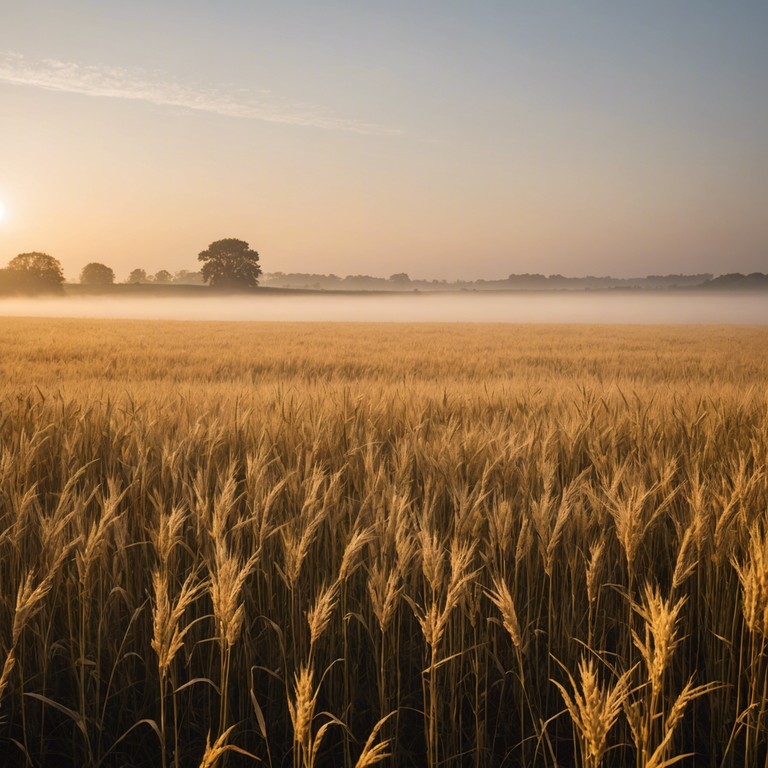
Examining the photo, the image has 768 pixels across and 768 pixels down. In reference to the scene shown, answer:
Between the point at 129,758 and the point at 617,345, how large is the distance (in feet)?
50.1

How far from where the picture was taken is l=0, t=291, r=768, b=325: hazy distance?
153 feet

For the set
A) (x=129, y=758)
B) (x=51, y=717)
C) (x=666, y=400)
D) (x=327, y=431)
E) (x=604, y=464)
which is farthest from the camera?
(x=666, y=400)

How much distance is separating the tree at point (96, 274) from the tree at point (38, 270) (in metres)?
19.6

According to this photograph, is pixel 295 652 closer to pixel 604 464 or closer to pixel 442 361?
pixel 604 464

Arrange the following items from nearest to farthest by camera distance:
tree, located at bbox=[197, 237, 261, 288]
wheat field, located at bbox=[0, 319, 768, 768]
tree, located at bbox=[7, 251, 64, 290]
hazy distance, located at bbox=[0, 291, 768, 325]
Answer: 1. wheat field, located at bbox=[0, 319, 768, 768]
2. hazy distance, located at bbox=[0, 291, 768, 325]
3. tree, located at bbox=[7, 251, 64, 290]
4. tree, located at bbox=[197, 237, 261, 288]

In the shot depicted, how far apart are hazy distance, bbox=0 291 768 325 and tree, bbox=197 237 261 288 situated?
227 inches

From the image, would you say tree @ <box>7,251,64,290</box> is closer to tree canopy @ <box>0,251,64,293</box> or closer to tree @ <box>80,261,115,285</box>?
tree canopy @ <box>0,251,64,293</box>

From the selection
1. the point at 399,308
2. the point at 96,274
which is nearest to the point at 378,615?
the point at 399,308

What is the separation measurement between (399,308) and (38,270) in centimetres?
3920

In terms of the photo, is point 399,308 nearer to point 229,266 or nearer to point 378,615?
point 229,266

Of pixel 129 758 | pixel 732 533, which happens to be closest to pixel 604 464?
pixel 732 533

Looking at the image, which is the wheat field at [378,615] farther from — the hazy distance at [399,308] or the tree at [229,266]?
the tree at [229,266]

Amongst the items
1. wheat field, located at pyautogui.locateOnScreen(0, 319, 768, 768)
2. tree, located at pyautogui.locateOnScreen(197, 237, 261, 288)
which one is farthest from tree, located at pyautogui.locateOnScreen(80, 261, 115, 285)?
wheat field, located at pyautogui.locateOnScreen(0, 319, 768, 768)

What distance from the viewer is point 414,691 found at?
1507 mm
